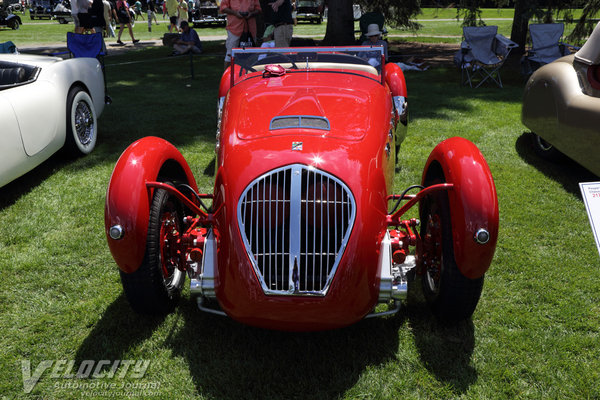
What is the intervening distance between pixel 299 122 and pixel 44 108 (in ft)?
10.4

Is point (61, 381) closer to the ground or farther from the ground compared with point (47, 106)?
closer to the ground

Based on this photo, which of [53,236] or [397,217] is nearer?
[397,217]

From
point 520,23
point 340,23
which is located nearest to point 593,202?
point 520,23

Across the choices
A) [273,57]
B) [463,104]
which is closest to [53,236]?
[273,57]

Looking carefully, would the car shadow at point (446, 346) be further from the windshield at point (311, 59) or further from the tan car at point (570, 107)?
the tan car at point (570, 107)

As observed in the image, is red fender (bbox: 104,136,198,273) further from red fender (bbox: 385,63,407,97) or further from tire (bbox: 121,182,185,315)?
red fender (bbox: 385,63,407,97)

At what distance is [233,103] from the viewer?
11.4 ft

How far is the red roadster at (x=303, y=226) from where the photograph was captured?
247 centimetres

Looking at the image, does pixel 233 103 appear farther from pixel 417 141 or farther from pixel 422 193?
pixel 417 141

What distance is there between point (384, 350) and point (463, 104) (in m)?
6.41

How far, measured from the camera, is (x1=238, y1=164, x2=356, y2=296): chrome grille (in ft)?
8.07

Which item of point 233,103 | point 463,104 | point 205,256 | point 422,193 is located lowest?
point 463,104

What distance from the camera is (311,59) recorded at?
4207 millimetres

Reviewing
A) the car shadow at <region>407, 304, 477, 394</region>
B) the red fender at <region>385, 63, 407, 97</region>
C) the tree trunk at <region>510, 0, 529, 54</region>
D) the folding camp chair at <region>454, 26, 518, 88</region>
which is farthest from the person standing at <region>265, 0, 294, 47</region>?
the car shadow at <region>407, 304, 477, 394</region>
